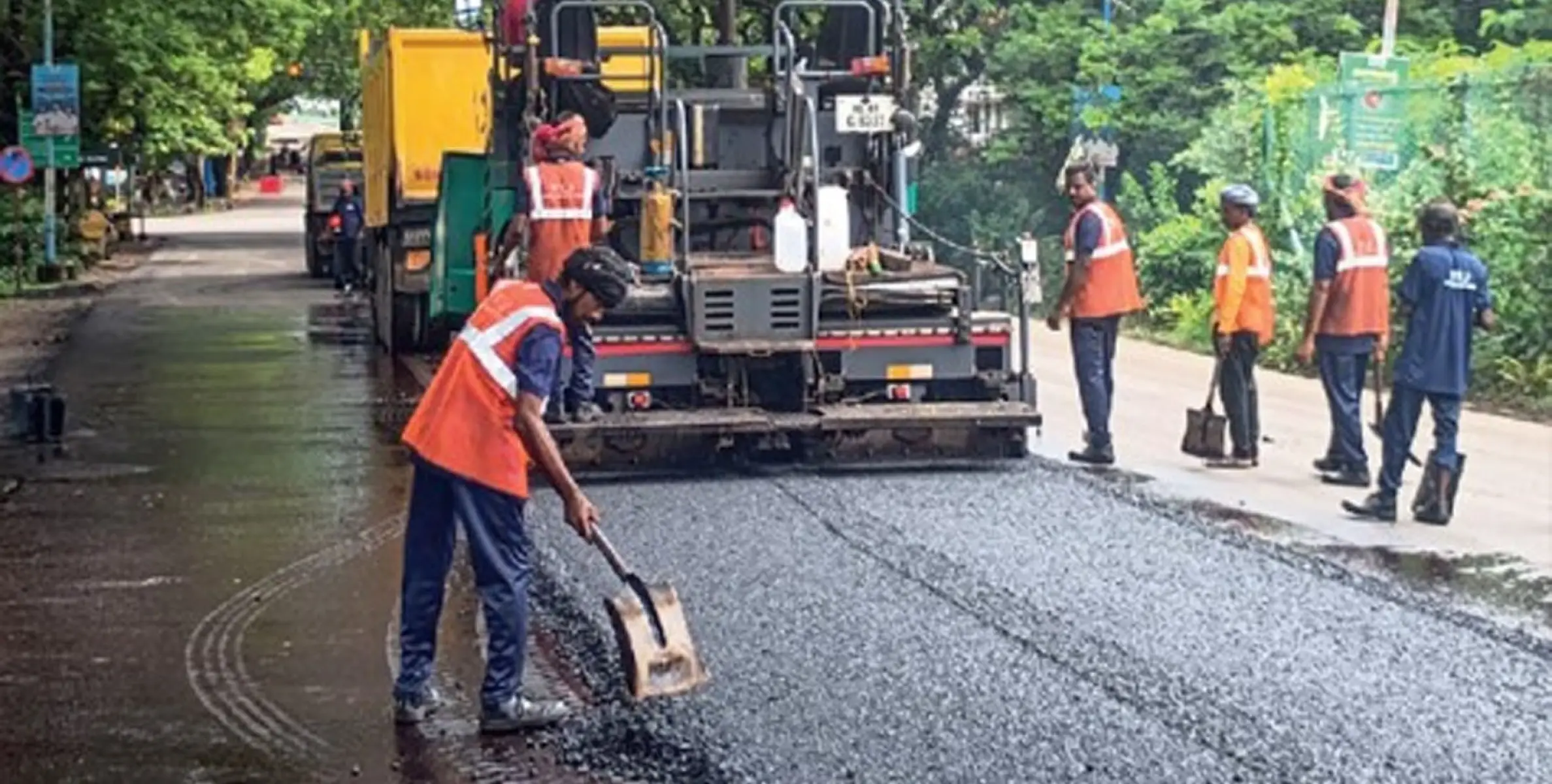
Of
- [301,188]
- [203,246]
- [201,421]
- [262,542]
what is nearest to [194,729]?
[262,542]

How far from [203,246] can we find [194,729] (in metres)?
46.0

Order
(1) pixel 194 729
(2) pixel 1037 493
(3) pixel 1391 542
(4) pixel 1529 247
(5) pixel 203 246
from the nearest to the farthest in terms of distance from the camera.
Result: (1) pixel 194 729 < (3) pixel 1391 542 < (2) pixel 1037 493 < (4) pixel 1529 247 < (5) pixel 203 246

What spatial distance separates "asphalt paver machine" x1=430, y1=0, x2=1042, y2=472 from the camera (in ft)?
44.9

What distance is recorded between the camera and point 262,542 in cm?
1201

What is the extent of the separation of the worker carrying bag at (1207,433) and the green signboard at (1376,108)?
5.78m

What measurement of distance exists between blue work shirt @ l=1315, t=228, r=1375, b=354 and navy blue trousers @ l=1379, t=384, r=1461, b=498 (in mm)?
951

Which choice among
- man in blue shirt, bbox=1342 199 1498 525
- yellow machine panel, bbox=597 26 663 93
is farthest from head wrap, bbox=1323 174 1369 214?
yellow machine panel, bbox=597 26 663 93

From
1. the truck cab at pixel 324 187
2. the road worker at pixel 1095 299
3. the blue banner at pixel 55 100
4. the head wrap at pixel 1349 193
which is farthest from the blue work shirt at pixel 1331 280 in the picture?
the truck cab at pixel 324 187

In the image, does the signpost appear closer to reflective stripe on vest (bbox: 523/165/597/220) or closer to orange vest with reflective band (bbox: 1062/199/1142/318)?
reflective stripe on vest (bbox: 523/165/597/220)

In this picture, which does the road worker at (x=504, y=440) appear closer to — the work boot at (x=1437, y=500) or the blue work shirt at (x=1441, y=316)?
the blue work shirt at (x=1441, y=316)

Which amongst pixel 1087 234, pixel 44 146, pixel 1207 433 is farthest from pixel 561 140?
pixel 44 146

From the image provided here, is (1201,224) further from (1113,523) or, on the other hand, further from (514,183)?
(1113,523)

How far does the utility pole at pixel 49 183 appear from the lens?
1361 inches

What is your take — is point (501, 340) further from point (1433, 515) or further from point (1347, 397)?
point (1347, 397)
